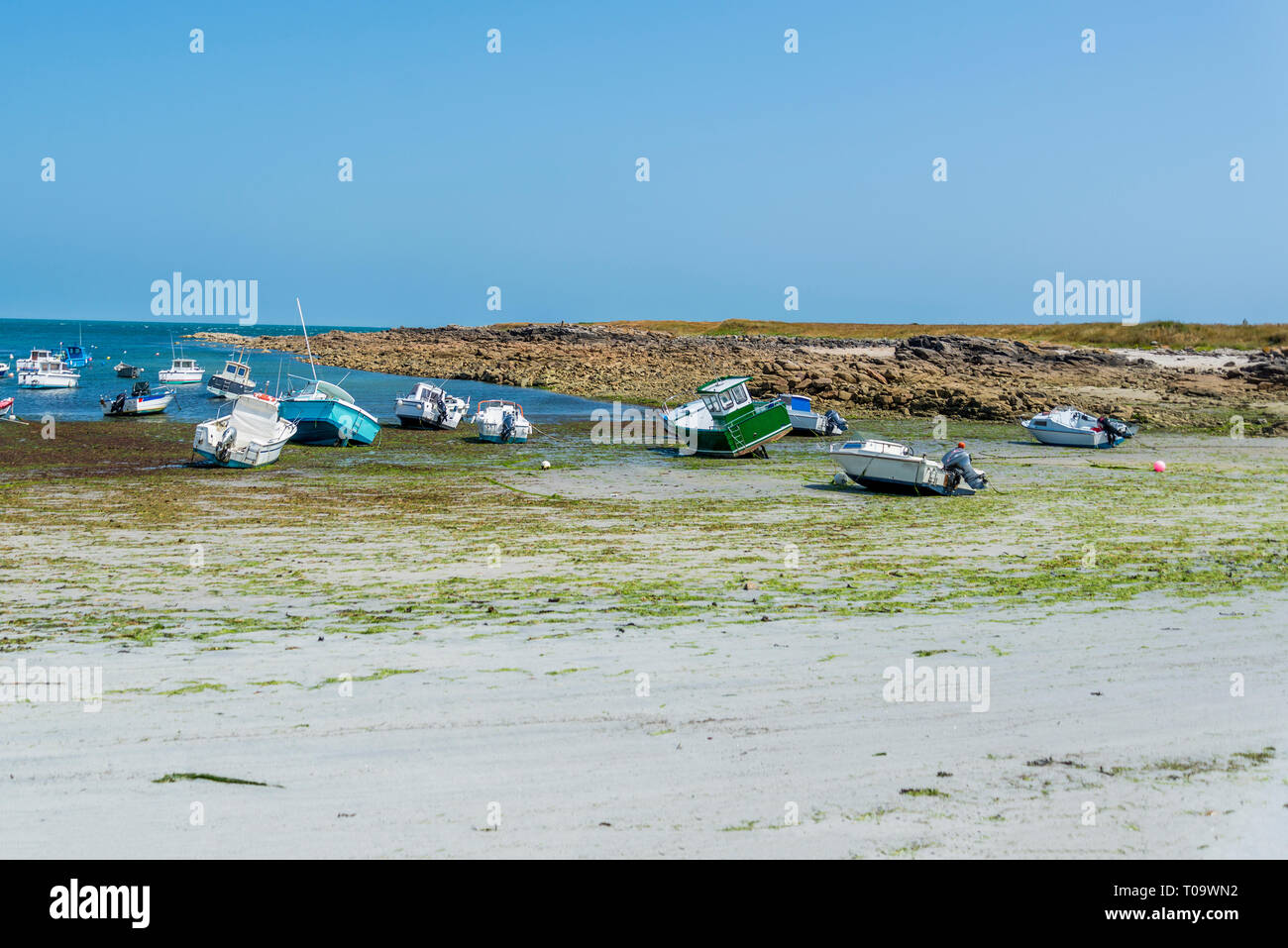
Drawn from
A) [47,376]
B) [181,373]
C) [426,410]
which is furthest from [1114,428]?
[47,376]

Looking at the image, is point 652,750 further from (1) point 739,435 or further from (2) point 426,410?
(2) point 426,410

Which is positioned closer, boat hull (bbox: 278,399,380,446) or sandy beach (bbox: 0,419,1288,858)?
sandy beach (bbox: 0,419,1288,858)

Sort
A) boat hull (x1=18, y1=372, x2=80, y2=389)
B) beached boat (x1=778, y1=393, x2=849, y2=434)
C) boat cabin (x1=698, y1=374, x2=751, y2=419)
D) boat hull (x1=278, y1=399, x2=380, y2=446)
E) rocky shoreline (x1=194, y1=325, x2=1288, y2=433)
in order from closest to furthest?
boat cabin (x1=698, y1=374, x2=751, y2=419)
boat hull (x1=278, y1=399, x2=380, y2=446)
beached boat (x1=778, y1=393, x2=849, y2=434)
rocky shoreline (x1=194, y1=325, x2=1288, y2=433)
boat hull (x1=18, y1=372, x2=80, y2=389)

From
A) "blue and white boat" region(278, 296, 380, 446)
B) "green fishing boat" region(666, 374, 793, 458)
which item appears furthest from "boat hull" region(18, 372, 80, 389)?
"green fishing boat" region(666, 374, 793, 458)

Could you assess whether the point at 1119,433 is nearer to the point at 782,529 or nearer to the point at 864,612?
the point at 782,529

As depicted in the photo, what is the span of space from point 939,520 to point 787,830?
15433mm

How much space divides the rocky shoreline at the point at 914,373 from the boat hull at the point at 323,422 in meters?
23.4

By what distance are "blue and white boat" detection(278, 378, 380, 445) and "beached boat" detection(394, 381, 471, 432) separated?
544 cm

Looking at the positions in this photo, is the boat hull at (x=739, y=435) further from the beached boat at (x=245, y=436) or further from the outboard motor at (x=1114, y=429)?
the beached boat at (x=245, y=436)

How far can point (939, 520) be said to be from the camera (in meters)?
21.0

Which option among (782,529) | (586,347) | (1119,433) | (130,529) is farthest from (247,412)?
(586,347)

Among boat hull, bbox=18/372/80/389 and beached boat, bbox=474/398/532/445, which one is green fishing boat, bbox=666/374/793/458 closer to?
beached boat, bbox=474/398/532/445

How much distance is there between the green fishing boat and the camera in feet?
111

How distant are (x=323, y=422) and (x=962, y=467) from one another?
2324 cm
